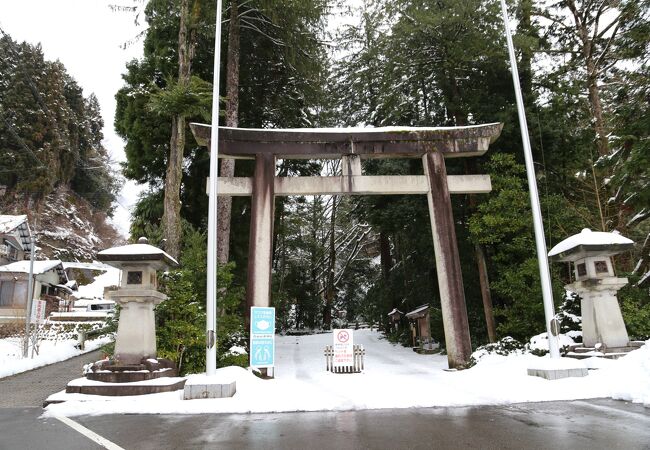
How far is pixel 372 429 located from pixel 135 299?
5.29 meters

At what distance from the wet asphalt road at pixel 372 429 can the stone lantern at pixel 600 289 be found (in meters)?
3.11

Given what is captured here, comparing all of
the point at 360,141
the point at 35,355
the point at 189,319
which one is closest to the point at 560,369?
the point at 360,141

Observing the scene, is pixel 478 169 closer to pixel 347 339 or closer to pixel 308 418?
pixel 347 339

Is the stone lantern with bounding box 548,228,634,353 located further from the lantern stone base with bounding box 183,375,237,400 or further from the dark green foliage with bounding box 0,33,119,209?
the dark green foliage with bounding box 0,33,119,209

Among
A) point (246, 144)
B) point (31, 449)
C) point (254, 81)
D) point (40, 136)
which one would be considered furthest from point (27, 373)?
point (40, 136)

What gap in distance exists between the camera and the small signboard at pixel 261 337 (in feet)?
30.7

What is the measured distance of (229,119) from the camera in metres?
14.4

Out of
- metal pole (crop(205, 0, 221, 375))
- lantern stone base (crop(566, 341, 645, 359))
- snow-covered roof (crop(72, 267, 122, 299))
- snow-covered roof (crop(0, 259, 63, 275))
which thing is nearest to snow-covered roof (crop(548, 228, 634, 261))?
lantern stone base (crop(566, 341, 645, 359))

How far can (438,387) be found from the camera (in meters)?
8.14

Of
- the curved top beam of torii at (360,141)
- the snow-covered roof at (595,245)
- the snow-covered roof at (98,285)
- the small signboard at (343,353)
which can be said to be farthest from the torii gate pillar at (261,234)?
the snow-covered roof at (98,285)

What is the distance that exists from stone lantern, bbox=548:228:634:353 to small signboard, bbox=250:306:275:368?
6748mm

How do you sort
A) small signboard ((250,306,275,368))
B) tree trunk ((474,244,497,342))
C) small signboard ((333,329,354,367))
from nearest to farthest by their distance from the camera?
1. small signboard ((250,306,275,368))
2. small signboard ((333,329,354,367))
3. tree trunk ((474,244,497,342))

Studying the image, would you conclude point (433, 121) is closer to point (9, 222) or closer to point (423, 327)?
point (423, 327)

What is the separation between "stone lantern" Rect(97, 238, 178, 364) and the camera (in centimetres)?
806
